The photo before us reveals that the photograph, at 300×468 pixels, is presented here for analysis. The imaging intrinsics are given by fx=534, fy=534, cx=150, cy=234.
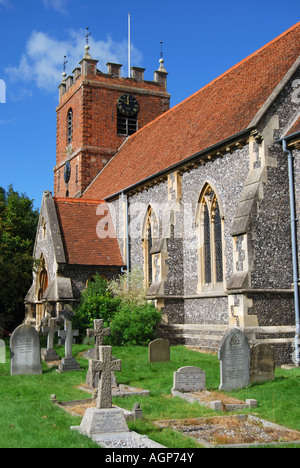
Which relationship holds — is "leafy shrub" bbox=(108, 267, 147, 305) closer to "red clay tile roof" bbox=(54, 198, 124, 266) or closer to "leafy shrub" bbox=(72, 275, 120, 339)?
"leafy shrub" bbox=(72, 275, 120, 339)

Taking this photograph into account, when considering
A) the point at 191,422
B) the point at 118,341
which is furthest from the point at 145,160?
the point at 191,422

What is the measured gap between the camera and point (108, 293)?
19.0 metres

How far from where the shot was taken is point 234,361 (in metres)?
10.1

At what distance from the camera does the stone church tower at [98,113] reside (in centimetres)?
2950

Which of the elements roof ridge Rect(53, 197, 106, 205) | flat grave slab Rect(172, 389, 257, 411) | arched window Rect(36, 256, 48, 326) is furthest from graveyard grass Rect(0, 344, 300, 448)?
roof ridge Rect(53, 197, 106, 205)

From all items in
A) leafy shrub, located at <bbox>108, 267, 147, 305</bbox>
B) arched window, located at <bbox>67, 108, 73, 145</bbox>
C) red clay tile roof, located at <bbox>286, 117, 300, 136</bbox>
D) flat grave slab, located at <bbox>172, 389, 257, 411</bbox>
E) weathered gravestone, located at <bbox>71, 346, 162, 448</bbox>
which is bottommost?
flat grave slab, located at <bbox>172, 389, 257, 411</bbox>

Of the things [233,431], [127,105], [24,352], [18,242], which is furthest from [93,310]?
[127,105]

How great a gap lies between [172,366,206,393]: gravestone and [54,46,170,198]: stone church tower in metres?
19.9

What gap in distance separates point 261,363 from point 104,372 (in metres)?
4.42

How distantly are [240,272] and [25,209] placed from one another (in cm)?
1851

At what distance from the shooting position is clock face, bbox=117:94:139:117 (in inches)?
1198

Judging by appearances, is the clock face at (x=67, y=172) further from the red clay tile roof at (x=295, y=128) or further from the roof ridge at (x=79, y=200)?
the red clay tile roof at (x=295, y=128)
